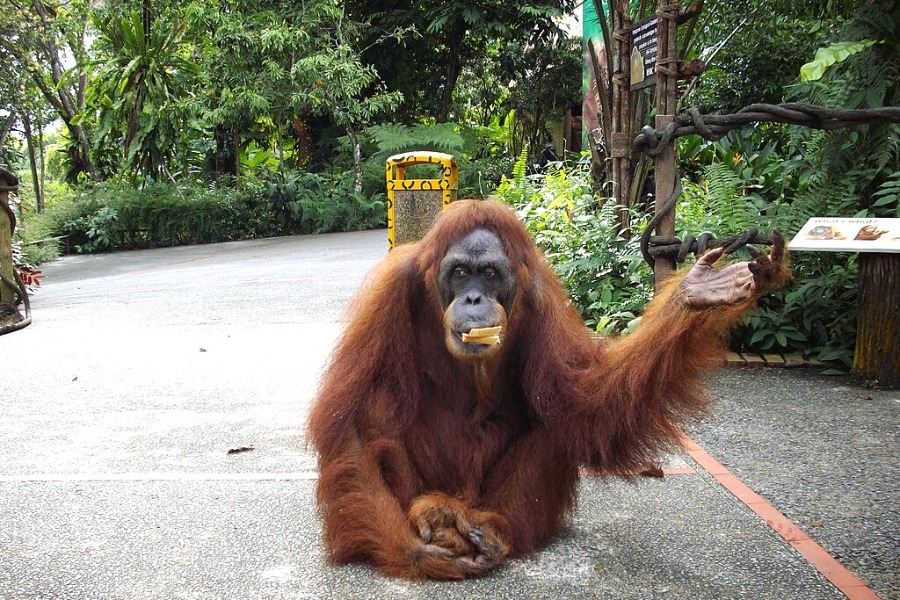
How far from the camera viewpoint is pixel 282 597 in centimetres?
229

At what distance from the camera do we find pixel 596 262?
526cm

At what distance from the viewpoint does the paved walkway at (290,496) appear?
7.74 feet

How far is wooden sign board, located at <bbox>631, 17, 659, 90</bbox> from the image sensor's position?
4.66 meters

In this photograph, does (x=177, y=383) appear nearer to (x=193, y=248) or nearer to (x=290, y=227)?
(x=193, y=248)

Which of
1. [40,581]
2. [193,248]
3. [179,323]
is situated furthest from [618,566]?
[193,248]

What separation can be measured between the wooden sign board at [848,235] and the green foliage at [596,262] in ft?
5.38

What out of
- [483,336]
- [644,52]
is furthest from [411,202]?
[483,336]

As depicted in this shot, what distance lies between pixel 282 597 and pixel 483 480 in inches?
26.9

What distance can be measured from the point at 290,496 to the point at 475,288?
118 cm

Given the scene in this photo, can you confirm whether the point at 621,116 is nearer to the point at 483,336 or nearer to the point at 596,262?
the point at 596,262

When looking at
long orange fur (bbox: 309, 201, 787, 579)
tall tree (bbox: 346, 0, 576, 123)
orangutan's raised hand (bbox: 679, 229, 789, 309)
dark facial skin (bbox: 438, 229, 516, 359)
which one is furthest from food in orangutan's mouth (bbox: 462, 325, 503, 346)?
tall tree (bbox: 346, 0, 576, 123)

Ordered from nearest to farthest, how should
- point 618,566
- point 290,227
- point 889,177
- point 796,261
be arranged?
point 618,566 → point 889,177 → point 796,261 → point 290,227

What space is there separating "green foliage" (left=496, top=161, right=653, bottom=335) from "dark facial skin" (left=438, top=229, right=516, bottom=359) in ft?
7.50

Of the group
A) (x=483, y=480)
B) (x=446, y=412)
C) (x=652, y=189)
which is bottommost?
(x=483, y=480)
